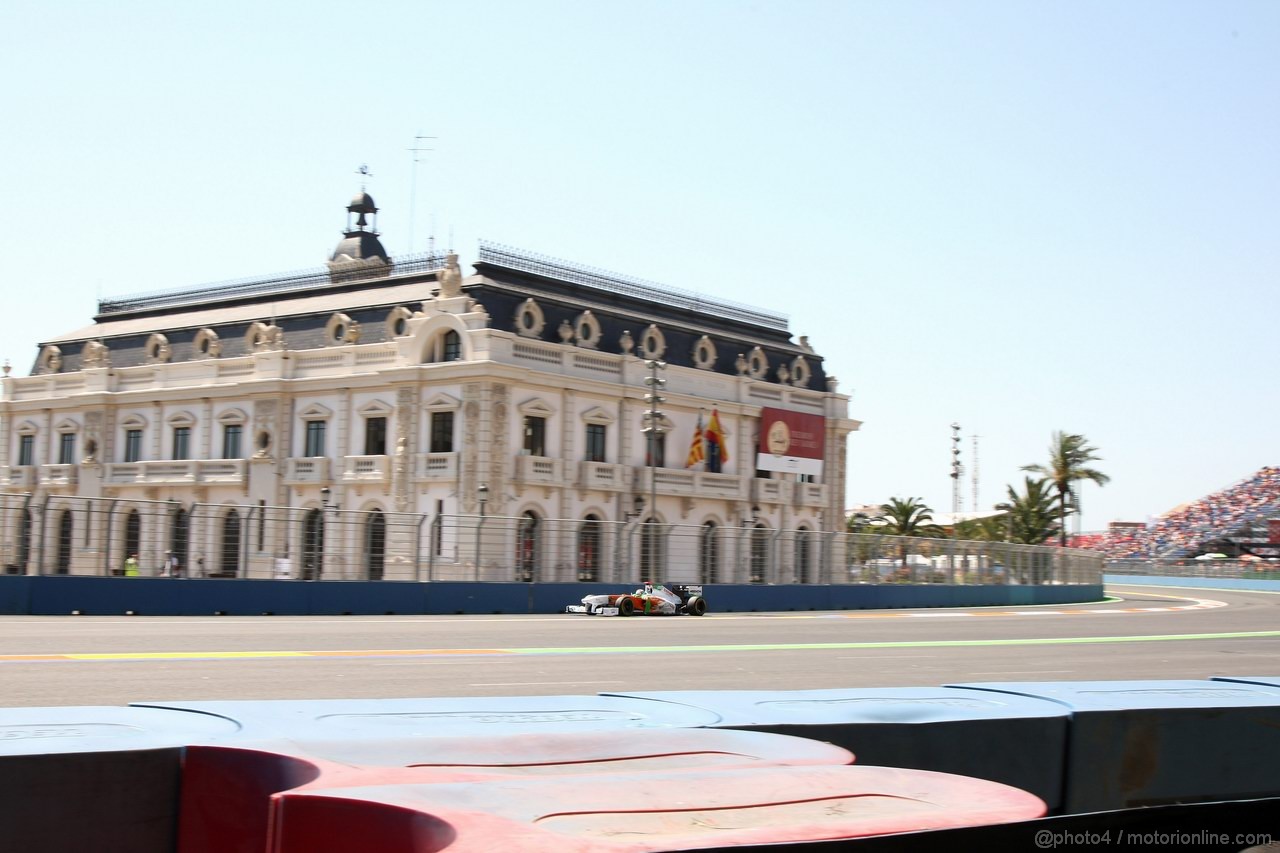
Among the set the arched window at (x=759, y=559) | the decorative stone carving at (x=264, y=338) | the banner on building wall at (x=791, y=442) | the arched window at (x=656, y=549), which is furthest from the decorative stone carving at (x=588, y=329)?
the arched window at (x=656, y=549)

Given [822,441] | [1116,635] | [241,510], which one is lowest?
[1116,635]

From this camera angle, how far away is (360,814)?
2957 mm

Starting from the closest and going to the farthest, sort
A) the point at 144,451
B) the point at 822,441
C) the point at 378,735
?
the point at 378,735, the point at 144,451, the point at 822,441

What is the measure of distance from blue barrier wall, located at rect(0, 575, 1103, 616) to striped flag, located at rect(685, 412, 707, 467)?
1192 cm

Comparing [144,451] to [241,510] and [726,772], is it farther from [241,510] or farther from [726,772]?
[726,772]

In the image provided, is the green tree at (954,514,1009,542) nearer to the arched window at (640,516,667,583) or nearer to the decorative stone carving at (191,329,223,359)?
the arched window at (640,516,667,583)

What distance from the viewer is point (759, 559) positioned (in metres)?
43.7

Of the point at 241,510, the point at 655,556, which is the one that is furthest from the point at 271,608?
the point at 655,556

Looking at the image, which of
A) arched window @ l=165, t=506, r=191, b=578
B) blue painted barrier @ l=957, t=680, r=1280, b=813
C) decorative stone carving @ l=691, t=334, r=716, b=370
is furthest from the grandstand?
blue painted barrier @ l=957, t=680, r=1280, b=813

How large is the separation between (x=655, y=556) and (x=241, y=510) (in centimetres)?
1344

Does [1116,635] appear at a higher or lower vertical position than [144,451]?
lower

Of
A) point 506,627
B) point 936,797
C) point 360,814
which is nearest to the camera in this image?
point 360,814

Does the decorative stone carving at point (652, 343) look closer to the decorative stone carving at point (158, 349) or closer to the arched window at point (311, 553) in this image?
the decorative stone carving at point (158, 349)

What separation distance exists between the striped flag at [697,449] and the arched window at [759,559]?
10607mm
